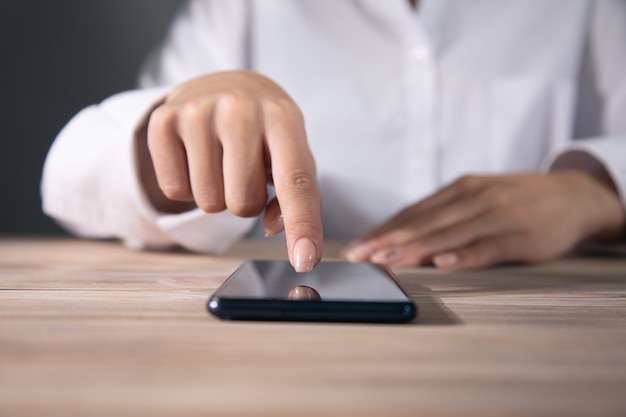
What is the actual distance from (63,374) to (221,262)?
31 cm

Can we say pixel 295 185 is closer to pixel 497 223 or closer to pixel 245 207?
pixel 245 207

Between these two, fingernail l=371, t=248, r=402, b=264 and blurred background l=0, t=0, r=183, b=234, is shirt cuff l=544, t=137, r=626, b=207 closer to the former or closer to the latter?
fingernail l=371, t=248, r=402, b=264

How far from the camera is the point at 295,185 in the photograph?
0.35 m

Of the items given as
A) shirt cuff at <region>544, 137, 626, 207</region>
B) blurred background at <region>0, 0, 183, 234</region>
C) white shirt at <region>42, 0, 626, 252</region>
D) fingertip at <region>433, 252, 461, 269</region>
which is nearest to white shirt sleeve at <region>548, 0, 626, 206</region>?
white shirt at <region>42, 0, 626, 252</region>

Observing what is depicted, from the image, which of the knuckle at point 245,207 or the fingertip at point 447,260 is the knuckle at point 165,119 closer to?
the knuckle at point 245,207

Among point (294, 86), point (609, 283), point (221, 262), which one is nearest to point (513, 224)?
point (609, 283)

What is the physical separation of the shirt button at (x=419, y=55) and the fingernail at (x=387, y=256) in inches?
15.8

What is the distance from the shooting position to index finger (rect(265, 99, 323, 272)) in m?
0.31

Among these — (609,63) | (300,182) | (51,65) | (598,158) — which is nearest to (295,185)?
(300,182)

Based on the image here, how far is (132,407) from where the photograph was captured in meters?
0.15

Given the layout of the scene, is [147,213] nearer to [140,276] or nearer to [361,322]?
[140,276]

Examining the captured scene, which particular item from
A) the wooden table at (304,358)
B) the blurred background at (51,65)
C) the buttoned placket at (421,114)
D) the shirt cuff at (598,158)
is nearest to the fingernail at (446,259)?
the wooden table at (304,358)

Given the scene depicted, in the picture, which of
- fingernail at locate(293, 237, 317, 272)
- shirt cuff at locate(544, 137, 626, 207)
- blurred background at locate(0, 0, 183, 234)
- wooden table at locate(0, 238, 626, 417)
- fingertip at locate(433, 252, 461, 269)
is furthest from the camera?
blurred background at locate(0, 0, 183, 234)

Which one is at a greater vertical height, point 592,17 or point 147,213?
point 592,17
